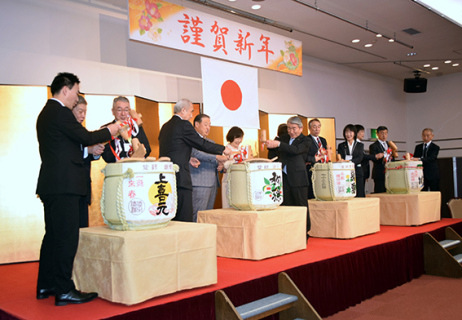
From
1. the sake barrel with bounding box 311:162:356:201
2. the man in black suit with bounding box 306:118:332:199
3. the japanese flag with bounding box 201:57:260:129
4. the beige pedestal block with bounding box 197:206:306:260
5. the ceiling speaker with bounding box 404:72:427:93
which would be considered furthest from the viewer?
the ceiling speaker with bounding box 404:72:427:93

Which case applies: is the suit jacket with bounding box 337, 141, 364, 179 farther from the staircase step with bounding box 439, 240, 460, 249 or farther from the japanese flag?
the staircase step with bounding box 439, 240, 460, 249

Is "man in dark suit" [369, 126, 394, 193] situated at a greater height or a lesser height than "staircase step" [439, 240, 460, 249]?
greater

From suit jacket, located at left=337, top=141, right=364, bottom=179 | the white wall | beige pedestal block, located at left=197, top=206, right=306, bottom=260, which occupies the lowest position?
beige pedestal block, located at left=197, top=206, right=306, bottom=260

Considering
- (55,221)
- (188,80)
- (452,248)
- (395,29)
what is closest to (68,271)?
(55,221)

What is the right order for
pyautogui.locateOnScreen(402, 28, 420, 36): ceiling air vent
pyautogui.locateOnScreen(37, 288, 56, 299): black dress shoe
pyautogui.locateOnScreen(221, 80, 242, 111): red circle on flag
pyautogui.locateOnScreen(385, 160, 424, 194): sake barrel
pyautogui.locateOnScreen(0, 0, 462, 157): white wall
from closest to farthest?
pyautogui.locateOnScreen(37, 288, 56, 299): black dress shoe → pyautogui.locateOnScreen(0, 0, 462, 157): white wall → pyautogui.locateOnScreen(385, 160, 424, 194): sake barrel → pyautogui.locateOnScreen(221, 80, 242, 111): red circle on flag → pyautogui.locateOnScreen(402, 28, 420, 36): ceiling air vent

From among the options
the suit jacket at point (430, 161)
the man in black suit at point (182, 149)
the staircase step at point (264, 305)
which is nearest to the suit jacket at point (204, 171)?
the man in black suit at point (182, 149)

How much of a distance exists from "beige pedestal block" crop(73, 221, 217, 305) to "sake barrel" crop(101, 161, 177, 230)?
0.06 metres

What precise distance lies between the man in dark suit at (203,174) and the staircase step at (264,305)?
139 centimetres

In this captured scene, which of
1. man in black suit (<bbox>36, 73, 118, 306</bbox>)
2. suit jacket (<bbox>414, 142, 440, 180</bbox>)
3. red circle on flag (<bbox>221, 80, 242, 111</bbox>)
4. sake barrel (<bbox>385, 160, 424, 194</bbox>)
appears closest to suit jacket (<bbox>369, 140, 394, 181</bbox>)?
sake barrel (<bbox>385, 160, 424, 194</bbox>)

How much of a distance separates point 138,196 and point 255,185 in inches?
42.3

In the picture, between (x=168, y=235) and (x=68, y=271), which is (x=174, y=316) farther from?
(x=68, y=271)

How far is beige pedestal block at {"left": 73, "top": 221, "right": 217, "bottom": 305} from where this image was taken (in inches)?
82.0

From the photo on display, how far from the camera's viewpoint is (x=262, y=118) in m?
6.44

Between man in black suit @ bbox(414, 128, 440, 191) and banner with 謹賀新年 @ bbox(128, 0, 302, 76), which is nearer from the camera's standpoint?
banner with 謹賀新年 @ bbox(128, 0, 302, 76)
